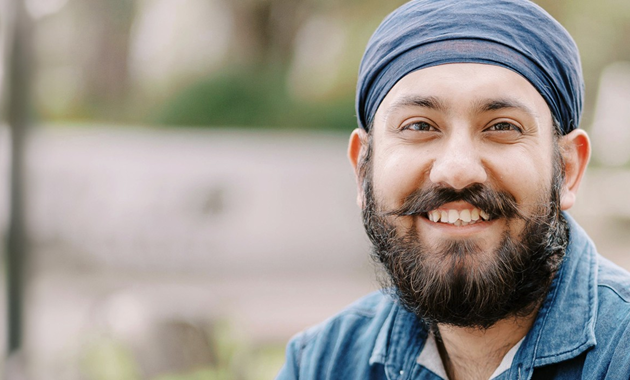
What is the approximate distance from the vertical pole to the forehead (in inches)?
149

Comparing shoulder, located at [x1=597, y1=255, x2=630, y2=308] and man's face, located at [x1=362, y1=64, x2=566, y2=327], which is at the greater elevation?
man's face, located at [x1=362, y1=64, x2=566, y2=327]

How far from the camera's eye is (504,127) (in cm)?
221

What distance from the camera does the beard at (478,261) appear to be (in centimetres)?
219

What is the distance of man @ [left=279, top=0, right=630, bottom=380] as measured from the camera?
2.16 m

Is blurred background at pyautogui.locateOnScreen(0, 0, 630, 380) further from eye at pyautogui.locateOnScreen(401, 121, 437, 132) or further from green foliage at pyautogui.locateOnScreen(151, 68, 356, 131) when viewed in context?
eye at pyautogui.locateOnScreen(401, 121, 437, 132)

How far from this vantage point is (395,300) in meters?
2.61

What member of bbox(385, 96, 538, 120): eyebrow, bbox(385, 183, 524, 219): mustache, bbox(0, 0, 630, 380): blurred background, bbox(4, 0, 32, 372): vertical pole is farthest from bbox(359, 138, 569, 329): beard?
bbox(4, 0, 32, 372): vertical pole

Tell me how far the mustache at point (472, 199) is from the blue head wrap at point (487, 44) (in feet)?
1.26

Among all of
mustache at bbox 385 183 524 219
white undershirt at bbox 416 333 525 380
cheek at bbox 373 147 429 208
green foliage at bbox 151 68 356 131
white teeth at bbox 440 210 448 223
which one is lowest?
white undershirt at bbox 416 333 525 380

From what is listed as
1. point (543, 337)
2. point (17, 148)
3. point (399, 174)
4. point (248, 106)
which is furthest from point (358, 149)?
point (248, 106)

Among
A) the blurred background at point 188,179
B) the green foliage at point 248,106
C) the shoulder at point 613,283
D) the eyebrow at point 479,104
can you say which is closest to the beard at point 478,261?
the shoulder at point 613,283

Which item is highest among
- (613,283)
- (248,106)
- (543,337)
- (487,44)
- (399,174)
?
(248,106)

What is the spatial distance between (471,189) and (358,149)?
2.26 feet

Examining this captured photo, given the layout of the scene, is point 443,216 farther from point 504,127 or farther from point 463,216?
point 504,127
